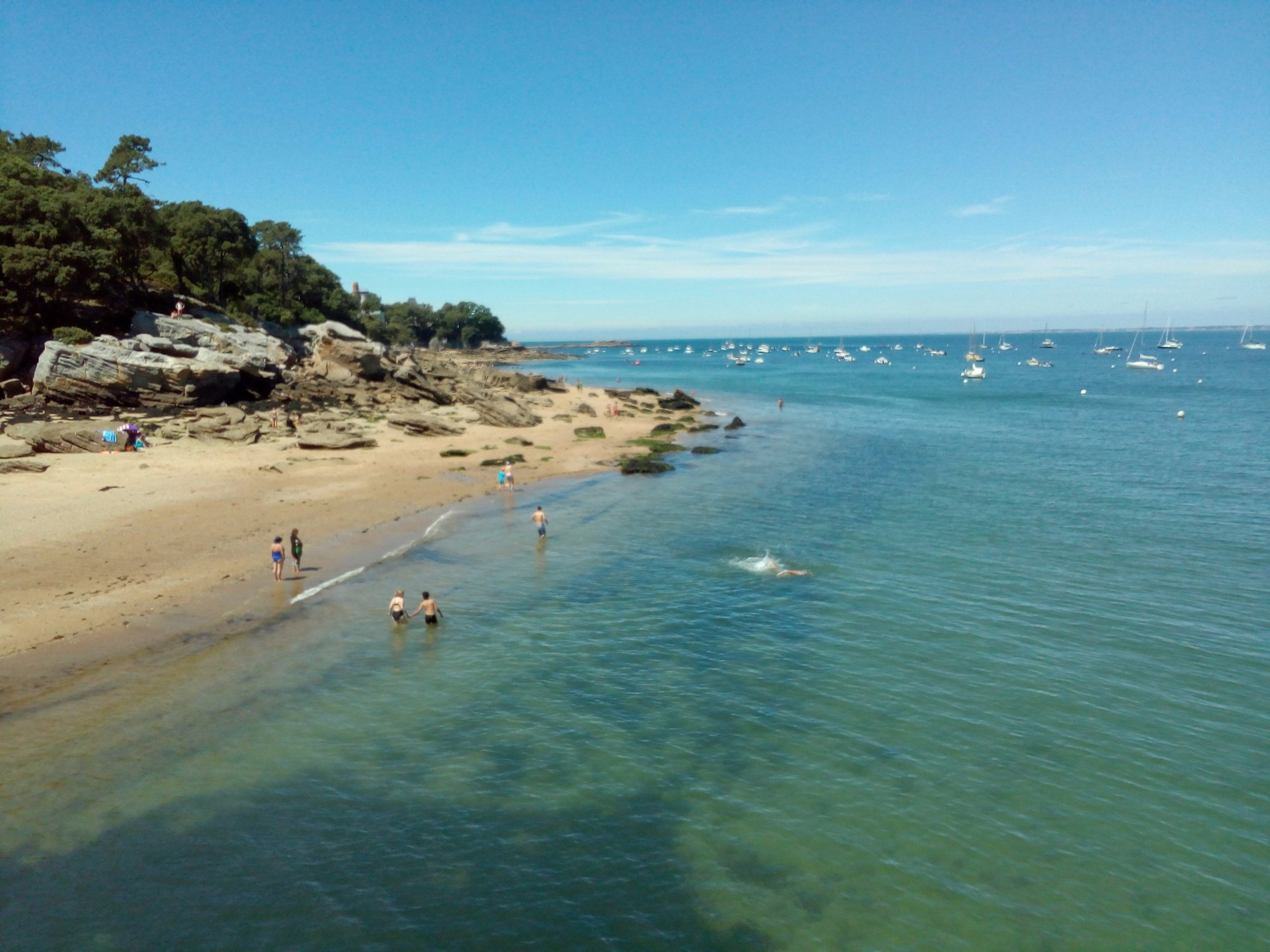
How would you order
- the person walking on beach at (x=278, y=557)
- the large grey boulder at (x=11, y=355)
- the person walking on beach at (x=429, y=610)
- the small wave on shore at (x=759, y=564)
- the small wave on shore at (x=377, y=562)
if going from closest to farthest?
the person walking on beach at (x=429, y=610) < the person walking on beach at (x=278, y=557) < the small wave on shore at (x=377, y=562) < the small wave on shore at (x=759, y=564) < the large grey boulder at (x=11, y=355)

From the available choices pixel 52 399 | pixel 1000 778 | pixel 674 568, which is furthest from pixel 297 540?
pixel 52 399

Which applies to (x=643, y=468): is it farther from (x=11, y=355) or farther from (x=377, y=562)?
(x=11, y=355)

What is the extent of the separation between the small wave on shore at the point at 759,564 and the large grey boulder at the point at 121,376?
44.6m

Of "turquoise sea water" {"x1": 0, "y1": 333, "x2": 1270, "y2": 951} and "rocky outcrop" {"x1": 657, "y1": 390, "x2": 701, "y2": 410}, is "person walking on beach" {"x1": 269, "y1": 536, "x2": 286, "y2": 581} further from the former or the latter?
"rocky outcrop" {"x1": 657, "y1": 390, "x2": 701, "y2": 410}

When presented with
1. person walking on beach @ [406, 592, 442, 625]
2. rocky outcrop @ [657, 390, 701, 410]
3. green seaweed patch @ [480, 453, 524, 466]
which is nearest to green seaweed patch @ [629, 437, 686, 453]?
green seaweed patch @ [480, 453, 524, 466]

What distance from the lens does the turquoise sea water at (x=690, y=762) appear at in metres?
12.7

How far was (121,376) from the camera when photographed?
50.4 m

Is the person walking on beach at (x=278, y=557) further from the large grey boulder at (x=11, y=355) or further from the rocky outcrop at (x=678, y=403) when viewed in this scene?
the rocky outcrop at (x=678, y=403)

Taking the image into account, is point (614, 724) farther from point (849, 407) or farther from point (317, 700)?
point (849, 407)

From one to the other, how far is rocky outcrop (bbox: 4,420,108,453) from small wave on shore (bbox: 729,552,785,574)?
38497mm

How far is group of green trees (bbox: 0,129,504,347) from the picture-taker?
2039 inches

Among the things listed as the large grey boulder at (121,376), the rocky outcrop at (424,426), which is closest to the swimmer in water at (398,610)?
the rocky outcrop at (424,426)

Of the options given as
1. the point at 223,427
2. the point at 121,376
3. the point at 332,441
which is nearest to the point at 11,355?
the point at 121,376

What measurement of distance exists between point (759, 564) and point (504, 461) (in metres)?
25.5
